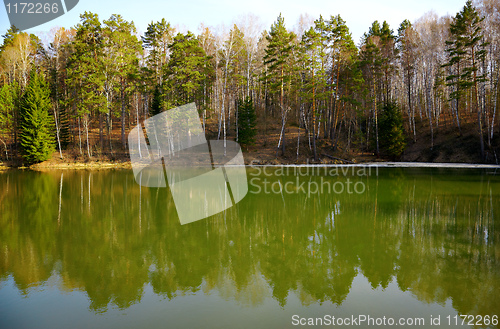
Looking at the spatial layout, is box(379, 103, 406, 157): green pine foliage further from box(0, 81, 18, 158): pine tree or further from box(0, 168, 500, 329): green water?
box(0, 81, 18, 158): pine tree

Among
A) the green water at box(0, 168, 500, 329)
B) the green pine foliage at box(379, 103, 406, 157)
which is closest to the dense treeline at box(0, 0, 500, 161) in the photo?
the green pine foliage at box(379, 103, 406, 157)

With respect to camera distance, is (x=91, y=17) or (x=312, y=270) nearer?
(x=312, y=270)

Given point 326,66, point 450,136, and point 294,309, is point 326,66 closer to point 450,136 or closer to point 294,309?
point 450,136

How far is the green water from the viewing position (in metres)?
4.49

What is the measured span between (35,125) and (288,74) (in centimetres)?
2488

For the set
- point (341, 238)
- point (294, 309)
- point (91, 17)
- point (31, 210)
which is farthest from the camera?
point (91, 17)

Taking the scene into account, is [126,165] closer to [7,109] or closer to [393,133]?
[7,109]

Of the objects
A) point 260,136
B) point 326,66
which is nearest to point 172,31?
point 260,136

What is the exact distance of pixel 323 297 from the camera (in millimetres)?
4906

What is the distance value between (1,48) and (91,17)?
15.8 meters

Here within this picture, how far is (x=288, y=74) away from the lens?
3178 centimetres

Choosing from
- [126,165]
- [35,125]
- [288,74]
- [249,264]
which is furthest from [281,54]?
[249,264]

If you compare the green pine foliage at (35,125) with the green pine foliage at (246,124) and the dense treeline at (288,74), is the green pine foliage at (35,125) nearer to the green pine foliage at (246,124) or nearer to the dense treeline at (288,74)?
the dense treeline at (288,74)

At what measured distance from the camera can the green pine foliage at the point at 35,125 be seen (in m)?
30.0
